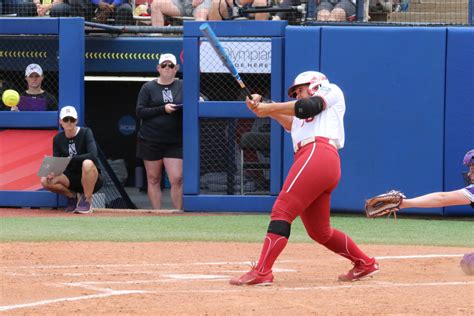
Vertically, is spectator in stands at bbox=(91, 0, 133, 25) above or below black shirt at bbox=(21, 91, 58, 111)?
above

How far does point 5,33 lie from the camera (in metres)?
13.5

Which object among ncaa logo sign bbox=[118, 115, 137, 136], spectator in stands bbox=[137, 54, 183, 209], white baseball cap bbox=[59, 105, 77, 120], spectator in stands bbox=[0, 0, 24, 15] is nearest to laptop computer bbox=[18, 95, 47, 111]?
white baseball cap bbox=[59, 105, 77, 120]

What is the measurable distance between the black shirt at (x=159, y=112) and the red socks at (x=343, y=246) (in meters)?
5.78

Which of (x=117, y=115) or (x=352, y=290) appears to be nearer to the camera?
(x=352, y=290)

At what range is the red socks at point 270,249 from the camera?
711cm

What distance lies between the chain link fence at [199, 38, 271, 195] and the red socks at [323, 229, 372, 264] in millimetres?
5301

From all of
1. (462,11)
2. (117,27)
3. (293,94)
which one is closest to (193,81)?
(117,27)

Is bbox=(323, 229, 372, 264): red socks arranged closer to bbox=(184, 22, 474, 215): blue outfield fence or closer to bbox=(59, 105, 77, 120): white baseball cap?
bbox=(184, 22, 474, 215): blue outfield fence

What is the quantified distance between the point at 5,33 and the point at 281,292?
7.89 m

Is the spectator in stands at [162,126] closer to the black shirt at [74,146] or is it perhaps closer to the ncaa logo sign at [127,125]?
the black shirt at [74,146]

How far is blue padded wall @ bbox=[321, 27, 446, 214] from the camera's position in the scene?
12.3 metres

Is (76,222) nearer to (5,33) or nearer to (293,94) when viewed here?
(5,33)

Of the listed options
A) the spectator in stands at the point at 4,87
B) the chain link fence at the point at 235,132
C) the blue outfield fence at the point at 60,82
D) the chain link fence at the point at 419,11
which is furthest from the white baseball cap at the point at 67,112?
the chain link fence at the point at 419,11

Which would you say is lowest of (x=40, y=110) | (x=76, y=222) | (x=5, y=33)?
(x=76, y=222)
